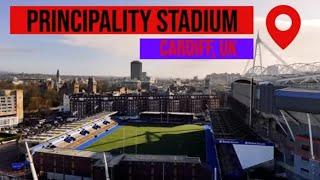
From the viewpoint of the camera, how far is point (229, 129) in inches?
936

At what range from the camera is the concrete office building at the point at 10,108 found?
35203 millimetres

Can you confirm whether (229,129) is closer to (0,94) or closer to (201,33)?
(201,33)

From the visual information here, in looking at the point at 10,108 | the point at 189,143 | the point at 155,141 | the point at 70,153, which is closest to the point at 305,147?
the point at 189,143

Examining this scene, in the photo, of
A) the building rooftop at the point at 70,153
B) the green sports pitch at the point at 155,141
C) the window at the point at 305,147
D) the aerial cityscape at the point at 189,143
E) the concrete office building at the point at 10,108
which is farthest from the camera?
the concrete office building at the point at 10,108

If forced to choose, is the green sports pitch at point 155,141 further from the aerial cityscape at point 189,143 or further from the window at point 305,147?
the window at point 305,147

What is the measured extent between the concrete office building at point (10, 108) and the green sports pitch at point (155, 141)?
11989mm

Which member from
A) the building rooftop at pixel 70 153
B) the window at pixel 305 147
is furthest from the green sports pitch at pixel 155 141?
the window at pixel 305 147

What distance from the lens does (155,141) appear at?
78.8ft

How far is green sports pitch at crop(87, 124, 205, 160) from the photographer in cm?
2095

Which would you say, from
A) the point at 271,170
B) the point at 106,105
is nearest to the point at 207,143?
the point at 271,170

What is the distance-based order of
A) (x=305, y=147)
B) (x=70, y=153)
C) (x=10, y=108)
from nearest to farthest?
(x=305, y=147) < (x=70, y=153) < (x=10, y=108)

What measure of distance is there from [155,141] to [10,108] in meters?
19.3

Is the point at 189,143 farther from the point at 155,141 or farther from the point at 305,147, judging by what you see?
the point at 305,147

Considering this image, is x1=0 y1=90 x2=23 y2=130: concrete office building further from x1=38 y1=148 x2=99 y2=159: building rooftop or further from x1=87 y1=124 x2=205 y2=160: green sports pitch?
x1=38 y1=148 x2=99 y2=159: building rooftop
